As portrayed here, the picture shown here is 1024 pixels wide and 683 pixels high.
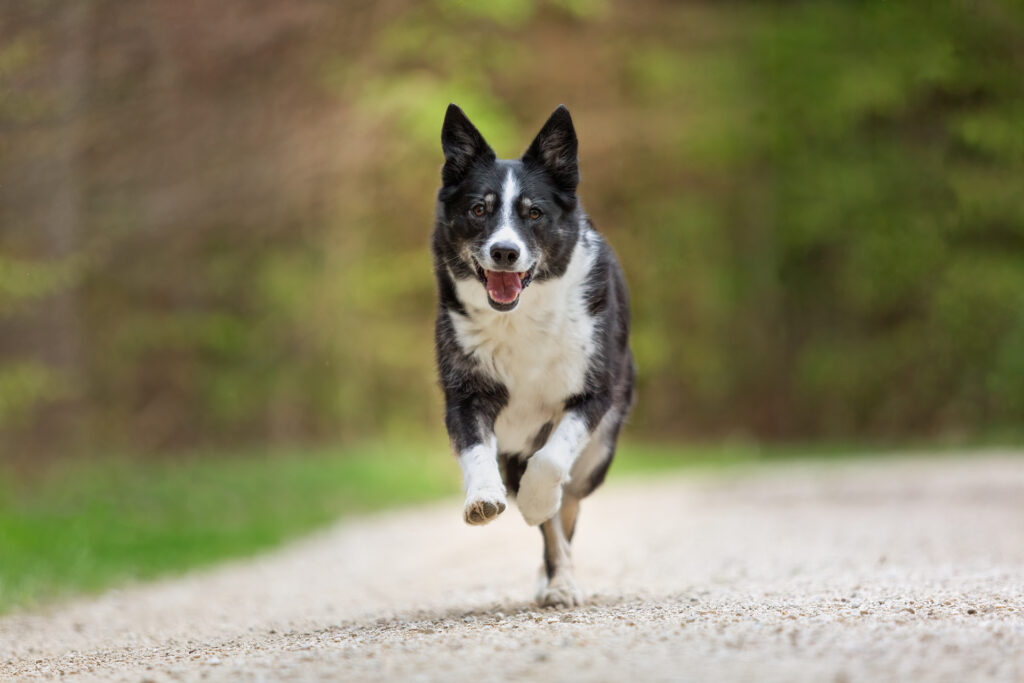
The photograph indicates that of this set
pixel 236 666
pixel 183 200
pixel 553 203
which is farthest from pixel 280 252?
pixel 236 666

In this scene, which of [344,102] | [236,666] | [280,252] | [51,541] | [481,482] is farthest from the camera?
[280,252]

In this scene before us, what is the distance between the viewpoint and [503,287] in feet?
17.6

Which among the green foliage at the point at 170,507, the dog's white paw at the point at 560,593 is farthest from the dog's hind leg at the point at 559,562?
the green foliage at the point at 170,507

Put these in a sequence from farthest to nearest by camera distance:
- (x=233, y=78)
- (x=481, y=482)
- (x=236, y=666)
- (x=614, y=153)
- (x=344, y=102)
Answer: (x=614, y=153) < (x=344, y=102) < (x=233, y=78) < (x=481, y=482) < (x=236, y=666)

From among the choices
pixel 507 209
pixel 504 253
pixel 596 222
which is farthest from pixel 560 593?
pixel 596 222

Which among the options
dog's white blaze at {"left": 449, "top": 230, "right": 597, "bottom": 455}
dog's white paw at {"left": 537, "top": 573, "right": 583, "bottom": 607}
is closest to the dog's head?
dog's white blaze at {"left": 449, "top": 230, "right": 597, "bottom": 455}

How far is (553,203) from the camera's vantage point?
18.5 feet

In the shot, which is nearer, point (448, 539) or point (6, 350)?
point (448, 539)

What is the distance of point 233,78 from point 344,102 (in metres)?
2.30

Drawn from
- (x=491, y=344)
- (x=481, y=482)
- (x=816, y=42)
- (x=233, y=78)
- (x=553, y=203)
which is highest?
(x=816, y=42)

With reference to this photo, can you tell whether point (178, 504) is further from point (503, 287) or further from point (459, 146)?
point (503, 287)

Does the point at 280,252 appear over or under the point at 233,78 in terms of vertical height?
over

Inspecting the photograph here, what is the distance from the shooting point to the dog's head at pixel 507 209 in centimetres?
537

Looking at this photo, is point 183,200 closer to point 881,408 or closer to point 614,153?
point 614,153
